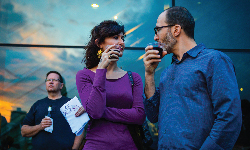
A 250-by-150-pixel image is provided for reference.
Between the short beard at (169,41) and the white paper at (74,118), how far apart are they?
3.34ft

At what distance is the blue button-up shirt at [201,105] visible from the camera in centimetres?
111

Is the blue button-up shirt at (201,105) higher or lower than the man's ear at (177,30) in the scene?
lower

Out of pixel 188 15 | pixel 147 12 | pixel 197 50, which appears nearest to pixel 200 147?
pixel 197 50

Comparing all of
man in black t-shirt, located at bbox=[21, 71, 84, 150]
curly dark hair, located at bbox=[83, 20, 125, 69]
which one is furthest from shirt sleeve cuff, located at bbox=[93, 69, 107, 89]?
man in black t-shirt, located at bbox=[21, 71, 84, 150]

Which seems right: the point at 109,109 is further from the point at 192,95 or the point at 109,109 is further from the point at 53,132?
the point at 53,132

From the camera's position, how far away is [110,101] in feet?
6.20

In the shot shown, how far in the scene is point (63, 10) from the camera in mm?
5090

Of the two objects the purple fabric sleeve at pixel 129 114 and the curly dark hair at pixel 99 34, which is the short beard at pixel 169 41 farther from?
the curly dark hair at pixel 99 34

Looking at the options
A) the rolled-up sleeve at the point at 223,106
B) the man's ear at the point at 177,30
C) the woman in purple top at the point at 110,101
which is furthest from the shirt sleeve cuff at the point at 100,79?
the rolled-up sleeve at the point at 223,106

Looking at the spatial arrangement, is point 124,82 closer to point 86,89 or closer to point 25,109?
point 86,89

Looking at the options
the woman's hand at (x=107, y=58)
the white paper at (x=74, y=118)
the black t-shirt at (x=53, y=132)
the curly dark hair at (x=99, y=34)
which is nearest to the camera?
the woman's hand at (x=107, y=58)

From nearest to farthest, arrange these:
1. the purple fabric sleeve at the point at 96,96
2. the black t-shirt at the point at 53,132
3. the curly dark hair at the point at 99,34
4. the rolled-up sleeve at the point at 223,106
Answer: the rolled-up sleeve at the point at 223,106 < the purple fabric sleeve at the point at 96,96 < the curly dark hair at the point at 99,34 < the black t-shirt at the point at 53,132

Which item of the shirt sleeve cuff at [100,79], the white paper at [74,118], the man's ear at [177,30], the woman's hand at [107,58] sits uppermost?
the man's ear at [177,30]

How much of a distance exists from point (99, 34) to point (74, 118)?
930 mm
